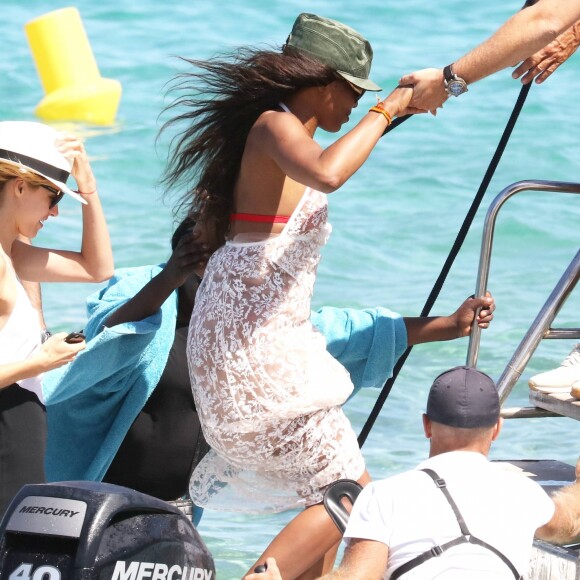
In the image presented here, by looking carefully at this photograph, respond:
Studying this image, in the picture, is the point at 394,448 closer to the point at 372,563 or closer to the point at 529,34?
the point at 529,34

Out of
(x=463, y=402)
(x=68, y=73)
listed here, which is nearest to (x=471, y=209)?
(x=463, y=402)

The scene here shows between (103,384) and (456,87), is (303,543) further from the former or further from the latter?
(456,87)

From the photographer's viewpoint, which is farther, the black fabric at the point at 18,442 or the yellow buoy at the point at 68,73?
the yellow buoy at the point at 68,73

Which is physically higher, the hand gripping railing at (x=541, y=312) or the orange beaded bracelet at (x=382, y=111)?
the orange beaded bracelet at (x=382, y=111)

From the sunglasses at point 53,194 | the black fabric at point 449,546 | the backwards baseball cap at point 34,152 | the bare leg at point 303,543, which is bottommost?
the bare leg at point 303,543

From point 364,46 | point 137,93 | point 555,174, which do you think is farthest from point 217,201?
point 137,93

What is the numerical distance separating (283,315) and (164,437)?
109 cm

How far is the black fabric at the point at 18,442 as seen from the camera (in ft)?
10.3

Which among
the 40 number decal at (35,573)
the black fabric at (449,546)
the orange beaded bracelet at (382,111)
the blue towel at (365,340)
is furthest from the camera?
the blue towel at (365,340)

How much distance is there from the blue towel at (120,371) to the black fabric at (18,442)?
18.6 inches

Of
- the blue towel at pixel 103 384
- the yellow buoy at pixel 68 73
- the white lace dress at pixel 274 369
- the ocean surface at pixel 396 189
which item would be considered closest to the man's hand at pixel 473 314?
the white lace dress at pixel 274 369

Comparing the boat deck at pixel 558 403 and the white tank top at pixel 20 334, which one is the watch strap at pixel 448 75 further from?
the white tank top at pixel 20 334

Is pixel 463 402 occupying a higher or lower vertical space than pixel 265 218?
lower

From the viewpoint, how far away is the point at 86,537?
2594 mm
